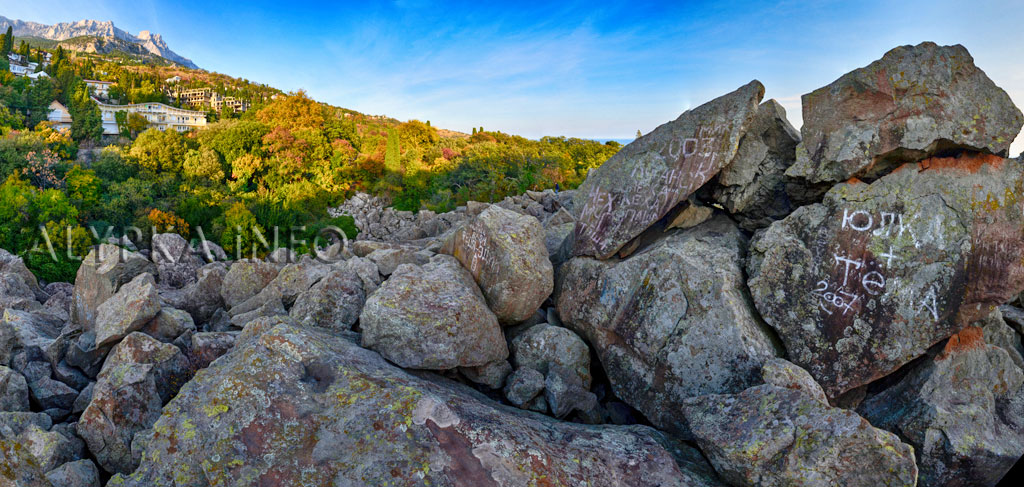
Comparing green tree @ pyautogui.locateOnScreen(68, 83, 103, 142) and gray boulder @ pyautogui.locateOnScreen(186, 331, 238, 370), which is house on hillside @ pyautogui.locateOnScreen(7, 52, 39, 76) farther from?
gray boulder @ pyautogui.locateOnScreen(186, 331, 238, 370)

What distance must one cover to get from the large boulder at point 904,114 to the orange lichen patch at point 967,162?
81 millimetres

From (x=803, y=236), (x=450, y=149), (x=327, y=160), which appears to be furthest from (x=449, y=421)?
(x=450, y=149)

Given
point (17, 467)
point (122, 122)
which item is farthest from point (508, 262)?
point (122, 122)

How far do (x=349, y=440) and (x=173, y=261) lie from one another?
16585 millimetres

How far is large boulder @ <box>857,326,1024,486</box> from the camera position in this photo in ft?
15.7

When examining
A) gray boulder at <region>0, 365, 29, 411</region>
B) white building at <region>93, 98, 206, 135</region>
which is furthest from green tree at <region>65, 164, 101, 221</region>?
gray boulder at <region>0, 365, 29, 411</region>

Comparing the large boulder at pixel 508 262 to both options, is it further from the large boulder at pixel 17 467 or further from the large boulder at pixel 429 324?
the large boulder at pixel 17 467

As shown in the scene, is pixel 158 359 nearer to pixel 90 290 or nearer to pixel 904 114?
pixel 90 290

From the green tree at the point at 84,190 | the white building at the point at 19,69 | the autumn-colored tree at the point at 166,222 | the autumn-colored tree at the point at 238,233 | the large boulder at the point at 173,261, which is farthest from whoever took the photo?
the white building at the point at 19,69

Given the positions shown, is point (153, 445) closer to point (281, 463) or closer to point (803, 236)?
point (281, 463)

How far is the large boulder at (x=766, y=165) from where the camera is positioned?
6.43m

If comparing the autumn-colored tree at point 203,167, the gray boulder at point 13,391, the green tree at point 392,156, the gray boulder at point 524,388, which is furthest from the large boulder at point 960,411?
the autumn-colored tree at point 203,167

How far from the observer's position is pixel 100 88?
202ft

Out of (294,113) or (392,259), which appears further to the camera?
(294,113)
